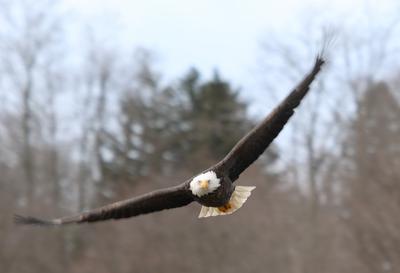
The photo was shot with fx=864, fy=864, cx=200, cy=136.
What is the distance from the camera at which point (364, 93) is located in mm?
25453

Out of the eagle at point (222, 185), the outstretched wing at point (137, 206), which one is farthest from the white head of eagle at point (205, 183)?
the outstretched wing at point (137, 206)

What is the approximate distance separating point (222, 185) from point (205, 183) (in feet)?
0.78

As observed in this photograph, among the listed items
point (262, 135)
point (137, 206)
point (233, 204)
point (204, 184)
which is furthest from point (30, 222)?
point (262, 135)

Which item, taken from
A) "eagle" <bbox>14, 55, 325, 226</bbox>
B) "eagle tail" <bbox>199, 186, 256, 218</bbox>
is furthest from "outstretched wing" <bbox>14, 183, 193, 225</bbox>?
"eagle tail" <bbox>199, 186, 256, 218</bbox>

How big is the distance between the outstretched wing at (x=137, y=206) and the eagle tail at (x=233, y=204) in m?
0.21

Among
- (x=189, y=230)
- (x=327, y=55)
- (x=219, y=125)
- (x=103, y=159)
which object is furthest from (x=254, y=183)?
(x=327, y=55)

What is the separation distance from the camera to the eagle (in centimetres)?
719

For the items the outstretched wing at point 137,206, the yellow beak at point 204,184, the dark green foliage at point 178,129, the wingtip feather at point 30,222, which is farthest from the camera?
the dark green foliage at point 178,129

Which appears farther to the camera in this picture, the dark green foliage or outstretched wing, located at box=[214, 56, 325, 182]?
the dark green foliage

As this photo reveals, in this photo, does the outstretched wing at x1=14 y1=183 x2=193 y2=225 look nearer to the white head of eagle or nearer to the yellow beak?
the white head of eagle

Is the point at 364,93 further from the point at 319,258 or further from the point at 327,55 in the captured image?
the point at 327,55

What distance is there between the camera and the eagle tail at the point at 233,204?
787 centimetres

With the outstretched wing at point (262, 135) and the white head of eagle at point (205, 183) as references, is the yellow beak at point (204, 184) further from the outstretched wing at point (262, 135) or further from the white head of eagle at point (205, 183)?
the outstretched wing at point (262, 135)

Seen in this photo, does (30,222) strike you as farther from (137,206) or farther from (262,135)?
(262,135)
